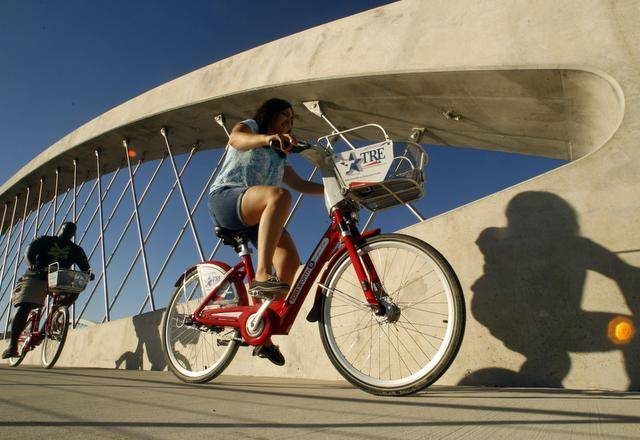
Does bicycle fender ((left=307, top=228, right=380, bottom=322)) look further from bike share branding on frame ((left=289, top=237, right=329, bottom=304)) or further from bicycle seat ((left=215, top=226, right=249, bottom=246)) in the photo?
bicycle seat ((left=215, top=226, right=249, bottom=246))

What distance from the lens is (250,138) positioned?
2.27 m

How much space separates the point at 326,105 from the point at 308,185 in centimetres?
236

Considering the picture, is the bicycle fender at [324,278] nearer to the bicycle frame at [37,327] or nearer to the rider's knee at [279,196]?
the rider's knee at [279,196]

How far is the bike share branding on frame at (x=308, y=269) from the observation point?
2.24 metres

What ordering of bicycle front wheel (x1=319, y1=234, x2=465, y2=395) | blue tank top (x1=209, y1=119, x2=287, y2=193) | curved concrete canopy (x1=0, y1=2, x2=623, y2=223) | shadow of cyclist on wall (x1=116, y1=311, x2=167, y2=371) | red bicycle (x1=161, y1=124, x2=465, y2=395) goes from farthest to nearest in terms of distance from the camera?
shadow of cyclist on wall (x1=116, y1=311, x2=167, y2=371) < curved concrete canopy (x1=0, y1=2, x2=623, y2=223) < blue tank top (x1=209, y1=119, x2=287, y2=193) < red bicycle (x1=161, y1=124, x2=465, y2=395) < bicycle front wheel (x1=319, y1=234, x2=465, y2=395)

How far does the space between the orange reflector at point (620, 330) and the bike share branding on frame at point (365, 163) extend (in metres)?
1.24

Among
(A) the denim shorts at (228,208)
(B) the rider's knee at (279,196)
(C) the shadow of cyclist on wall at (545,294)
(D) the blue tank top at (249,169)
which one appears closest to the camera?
(C) the shadow of cyclist on wall at (545,294)

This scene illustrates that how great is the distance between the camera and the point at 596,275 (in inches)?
82.4

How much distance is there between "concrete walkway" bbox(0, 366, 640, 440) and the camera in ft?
3.32

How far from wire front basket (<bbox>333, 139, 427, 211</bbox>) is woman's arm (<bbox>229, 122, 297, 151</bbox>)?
0.26 metres

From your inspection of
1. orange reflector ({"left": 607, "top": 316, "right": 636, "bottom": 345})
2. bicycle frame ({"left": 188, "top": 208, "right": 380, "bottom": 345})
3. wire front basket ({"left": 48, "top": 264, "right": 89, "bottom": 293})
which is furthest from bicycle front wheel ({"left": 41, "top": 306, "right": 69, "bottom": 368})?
orange reflector ({"left": 607, "top": 316, "right": 636, "bottom": 345})

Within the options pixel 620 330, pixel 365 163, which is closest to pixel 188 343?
pixel 365 163

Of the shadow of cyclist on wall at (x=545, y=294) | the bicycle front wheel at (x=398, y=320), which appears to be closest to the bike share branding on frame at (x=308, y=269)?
the bicycle front wheel at (x=398, y=320)

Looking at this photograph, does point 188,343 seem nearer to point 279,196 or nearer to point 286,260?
point 286,260
